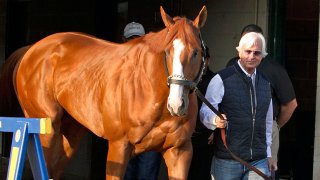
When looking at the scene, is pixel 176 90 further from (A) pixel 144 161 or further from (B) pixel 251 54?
(A) pixel 144 161

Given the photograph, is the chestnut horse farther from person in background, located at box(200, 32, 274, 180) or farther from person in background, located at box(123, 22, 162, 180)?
person in background, located at box(123, 22, 162, 180)

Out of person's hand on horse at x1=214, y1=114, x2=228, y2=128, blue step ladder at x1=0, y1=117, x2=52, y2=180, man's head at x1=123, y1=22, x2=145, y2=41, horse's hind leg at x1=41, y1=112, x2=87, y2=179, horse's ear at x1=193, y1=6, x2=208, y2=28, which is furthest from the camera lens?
man's head at x1=123, y1=22, x2=145, y2=41

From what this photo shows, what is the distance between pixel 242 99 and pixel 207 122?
0.29 metres

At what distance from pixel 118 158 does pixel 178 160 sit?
1.38ft

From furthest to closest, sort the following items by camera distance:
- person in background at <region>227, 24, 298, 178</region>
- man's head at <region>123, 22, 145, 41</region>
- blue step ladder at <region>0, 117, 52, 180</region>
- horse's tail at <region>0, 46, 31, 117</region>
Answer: horse's tail at <region>0, 46, 31, 117</region> → man's head at <region>123, 22, 145, 41</region> → person in background at <region>227, 24, 298, 178</region> → blue step ladder at <region>0, 117, 52, 180</region>

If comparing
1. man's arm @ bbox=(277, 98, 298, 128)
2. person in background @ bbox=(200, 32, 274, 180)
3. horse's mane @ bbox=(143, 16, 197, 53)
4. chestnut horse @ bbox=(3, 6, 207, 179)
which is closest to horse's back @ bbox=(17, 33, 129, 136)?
chestnut horse @ bbox=(3, 6, 207, 179)

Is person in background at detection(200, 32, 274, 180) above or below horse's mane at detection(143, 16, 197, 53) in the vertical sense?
below

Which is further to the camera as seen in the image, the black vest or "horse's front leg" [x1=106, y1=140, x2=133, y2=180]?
"horse's front leg" [x1=106, y1=140, x2=133, y2=180]

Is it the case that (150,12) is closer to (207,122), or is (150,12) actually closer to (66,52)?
(66,52)

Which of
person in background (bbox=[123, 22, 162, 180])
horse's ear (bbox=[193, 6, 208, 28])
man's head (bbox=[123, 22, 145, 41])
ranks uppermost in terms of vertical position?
horse's ear (bbox=[193, 6, 208, 28])

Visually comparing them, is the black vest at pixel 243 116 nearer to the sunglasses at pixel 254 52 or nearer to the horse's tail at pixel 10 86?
the sunglasses at pixel 254 52

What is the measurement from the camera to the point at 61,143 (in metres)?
6.01

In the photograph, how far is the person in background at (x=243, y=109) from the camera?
15.3 ft

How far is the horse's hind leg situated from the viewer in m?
5.84
